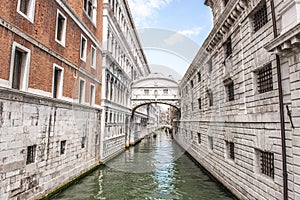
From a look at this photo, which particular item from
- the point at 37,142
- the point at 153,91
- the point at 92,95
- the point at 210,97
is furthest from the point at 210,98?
the point at 153,91

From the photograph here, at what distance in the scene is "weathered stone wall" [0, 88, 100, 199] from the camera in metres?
5.75

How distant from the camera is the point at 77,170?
10.4 meters

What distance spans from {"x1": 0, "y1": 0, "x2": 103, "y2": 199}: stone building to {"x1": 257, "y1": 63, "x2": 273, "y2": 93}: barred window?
7856 millimetres

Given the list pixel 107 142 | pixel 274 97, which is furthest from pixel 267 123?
pixel 107 142

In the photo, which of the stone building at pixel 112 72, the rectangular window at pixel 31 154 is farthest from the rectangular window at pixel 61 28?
the stone building at pixel 112 72

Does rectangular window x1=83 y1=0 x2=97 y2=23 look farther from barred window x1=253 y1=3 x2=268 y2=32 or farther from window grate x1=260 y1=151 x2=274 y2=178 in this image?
window grate x1=260 y1=151 x2=274 y2=178

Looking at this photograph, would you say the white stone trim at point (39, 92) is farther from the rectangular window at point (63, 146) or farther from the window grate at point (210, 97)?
the window grate at point (210, 97)

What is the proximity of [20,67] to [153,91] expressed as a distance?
20.7 m

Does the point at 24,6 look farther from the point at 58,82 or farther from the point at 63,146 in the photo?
the point at 63,146

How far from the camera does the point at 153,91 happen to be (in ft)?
88.2

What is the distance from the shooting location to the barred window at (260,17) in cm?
658

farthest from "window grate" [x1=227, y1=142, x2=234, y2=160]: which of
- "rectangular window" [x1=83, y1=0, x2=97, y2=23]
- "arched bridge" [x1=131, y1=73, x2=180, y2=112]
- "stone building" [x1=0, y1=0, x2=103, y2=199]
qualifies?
"arched bridge" [x1=131, y1=73, x2=180, y2=112]

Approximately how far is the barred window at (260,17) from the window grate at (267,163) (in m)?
4.31

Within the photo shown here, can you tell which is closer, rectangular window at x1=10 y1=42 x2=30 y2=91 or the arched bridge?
rectangular window at x1=10 y1=42 x2=30 y2=91
